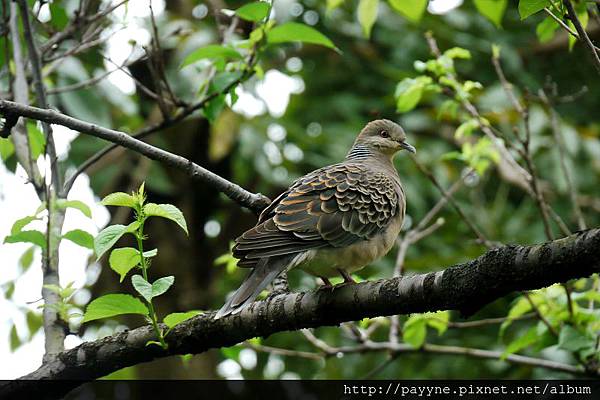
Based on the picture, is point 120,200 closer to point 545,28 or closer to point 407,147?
point 545,28

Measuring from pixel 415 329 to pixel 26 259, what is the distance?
96.9 inches

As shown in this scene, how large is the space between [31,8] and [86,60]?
53.2 inches

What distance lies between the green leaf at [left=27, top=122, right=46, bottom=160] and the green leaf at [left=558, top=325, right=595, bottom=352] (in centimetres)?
234

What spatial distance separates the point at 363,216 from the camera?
11.8ft

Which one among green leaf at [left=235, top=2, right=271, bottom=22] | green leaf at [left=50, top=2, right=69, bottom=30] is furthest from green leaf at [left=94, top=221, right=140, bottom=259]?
green leaf at [left=50, top=2, right=69, bottom=30]

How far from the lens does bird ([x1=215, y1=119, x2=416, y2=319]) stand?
3.19m

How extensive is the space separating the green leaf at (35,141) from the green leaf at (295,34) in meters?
1.06

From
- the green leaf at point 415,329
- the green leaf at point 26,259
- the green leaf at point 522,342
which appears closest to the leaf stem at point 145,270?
the green leaf at point 415,329

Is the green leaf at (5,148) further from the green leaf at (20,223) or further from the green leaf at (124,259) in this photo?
the green leaf at (124,259)

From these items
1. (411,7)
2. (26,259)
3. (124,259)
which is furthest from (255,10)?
(26,259)

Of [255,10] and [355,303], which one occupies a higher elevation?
[255,10]

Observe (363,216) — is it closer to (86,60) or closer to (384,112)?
(86,60)

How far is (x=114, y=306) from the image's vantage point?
8.17 ft

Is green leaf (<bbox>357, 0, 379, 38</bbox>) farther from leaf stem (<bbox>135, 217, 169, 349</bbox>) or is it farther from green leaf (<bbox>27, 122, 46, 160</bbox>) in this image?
leaf stem (<bbox>135, 217, 169, 349</bbox>)
